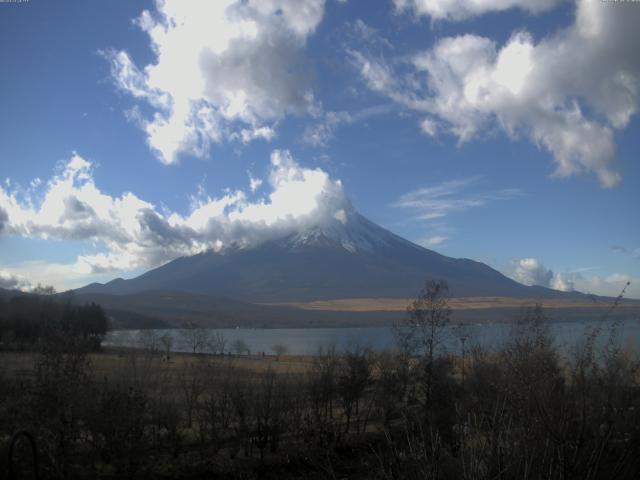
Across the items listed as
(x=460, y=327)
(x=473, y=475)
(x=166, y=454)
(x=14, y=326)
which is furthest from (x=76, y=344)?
(x=14, y=326)

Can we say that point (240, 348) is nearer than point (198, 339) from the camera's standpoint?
No

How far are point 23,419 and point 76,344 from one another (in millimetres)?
2419

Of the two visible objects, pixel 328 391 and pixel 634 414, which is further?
pixel 328 391

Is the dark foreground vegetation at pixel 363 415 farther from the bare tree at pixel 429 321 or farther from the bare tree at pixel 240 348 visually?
the bare tree at pixel 240 348

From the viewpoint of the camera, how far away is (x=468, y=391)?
2189 cm

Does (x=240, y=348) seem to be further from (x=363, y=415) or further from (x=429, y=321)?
(x=429, y=321)

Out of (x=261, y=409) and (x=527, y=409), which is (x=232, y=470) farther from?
(x=527, y=409)

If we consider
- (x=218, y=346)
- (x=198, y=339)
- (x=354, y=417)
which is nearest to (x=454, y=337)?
(x=354, y=417)

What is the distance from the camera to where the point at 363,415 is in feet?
93.3

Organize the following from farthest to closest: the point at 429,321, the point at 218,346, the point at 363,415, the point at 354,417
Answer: the point at 218,346, the point at 354,417, the point at 363,415, the point at 429,321

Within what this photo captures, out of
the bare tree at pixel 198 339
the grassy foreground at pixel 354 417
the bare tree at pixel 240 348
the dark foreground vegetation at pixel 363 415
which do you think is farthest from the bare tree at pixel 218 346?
the grassy foreground at pixel 354 417

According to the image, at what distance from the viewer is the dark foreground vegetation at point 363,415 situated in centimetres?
600

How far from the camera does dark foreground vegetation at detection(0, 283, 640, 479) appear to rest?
6.00 metres

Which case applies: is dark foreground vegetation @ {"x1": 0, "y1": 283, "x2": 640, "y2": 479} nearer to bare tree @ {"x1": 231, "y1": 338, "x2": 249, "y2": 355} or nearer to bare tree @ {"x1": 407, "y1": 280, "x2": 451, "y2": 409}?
bare tree @ {"x1": 407, "y1": 280, "x2": 451, "y2": 409}
